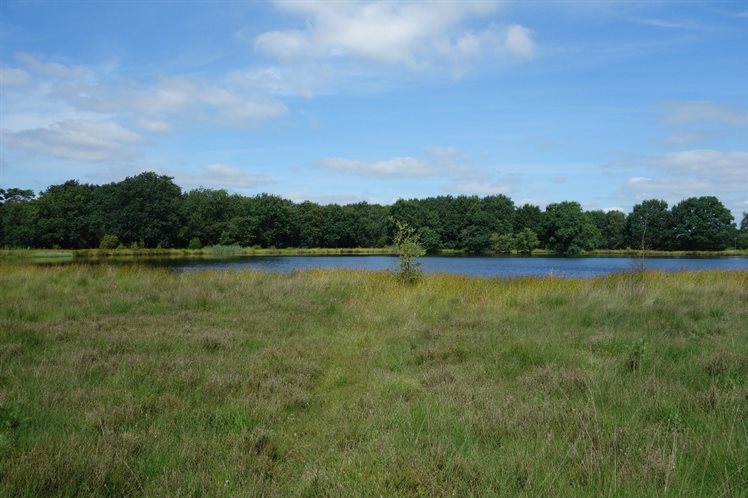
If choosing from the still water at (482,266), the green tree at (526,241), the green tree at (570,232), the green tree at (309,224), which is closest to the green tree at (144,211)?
the green tree at (309,224)

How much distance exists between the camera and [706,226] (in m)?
94.1

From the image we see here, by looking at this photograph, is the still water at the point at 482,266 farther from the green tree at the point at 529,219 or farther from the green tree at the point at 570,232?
the green tree at the point at 529,219

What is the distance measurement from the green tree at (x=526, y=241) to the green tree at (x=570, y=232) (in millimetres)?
3776

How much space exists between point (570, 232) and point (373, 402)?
97.5 m

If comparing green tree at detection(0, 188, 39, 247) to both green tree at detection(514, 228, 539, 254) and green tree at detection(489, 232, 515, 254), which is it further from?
green tree at detection(514, 228, 539, 254)

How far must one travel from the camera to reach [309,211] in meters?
105

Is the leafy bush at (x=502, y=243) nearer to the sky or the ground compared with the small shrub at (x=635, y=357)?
nearer to the sky

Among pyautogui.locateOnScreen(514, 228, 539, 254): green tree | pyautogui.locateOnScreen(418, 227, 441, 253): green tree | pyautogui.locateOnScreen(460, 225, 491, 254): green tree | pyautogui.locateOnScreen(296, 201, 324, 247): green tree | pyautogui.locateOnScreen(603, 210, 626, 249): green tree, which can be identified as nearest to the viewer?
pyautogui.locateOnScreen(418, 227, 441, 253): green tree

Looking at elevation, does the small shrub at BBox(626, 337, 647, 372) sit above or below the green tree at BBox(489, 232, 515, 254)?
below

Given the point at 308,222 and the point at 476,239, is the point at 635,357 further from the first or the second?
the point at 308,222

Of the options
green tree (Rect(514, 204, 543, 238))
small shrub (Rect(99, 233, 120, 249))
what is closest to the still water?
small shrub (Rect(99, 233, 120, 249))

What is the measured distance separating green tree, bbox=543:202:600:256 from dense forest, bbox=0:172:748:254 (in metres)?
0.21

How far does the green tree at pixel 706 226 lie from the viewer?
9412 centimetres

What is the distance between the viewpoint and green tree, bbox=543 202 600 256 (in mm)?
93938
